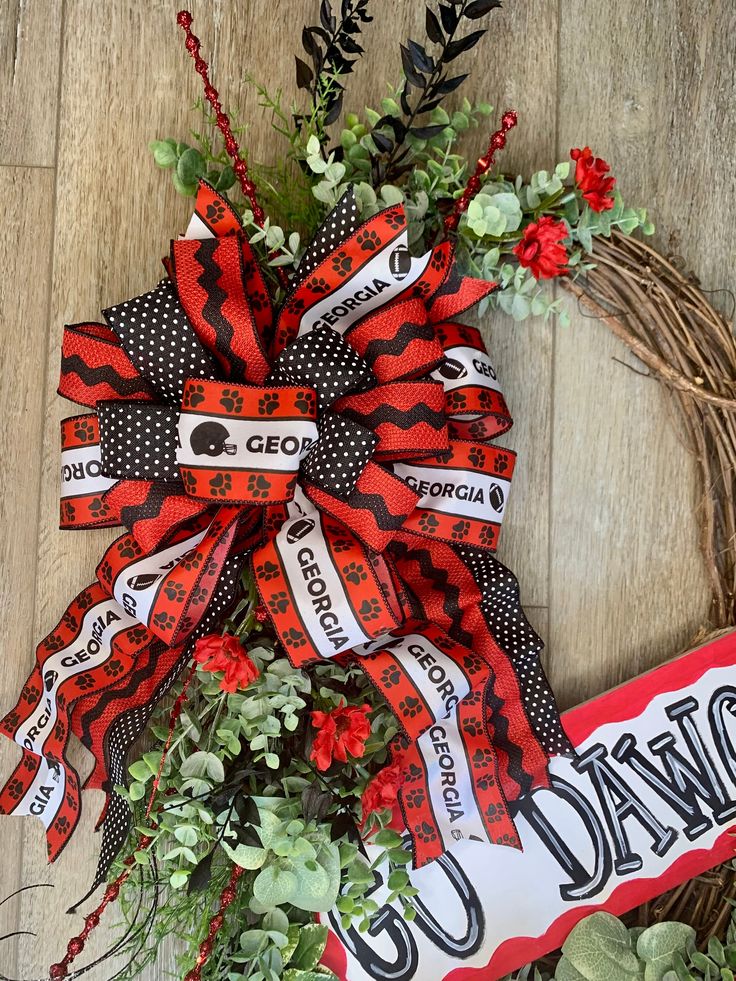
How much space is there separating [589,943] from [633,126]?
0.96m

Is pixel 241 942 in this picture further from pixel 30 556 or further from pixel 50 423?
pixel 50 423

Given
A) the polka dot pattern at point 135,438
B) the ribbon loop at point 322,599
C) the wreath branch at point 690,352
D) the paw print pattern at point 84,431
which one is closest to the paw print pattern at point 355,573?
the ribbon loop at point 322,599

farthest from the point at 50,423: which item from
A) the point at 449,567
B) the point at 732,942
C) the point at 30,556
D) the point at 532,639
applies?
the point at 732,942

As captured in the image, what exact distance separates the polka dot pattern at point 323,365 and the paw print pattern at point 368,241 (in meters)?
0.09

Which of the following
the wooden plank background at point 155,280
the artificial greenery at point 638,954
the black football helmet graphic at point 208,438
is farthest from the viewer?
the wooden plank background at point 155,280

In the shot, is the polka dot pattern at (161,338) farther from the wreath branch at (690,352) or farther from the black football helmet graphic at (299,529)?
the wreath branch at (690,352)

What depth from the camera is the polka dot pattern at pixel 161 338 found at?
2.72 ft

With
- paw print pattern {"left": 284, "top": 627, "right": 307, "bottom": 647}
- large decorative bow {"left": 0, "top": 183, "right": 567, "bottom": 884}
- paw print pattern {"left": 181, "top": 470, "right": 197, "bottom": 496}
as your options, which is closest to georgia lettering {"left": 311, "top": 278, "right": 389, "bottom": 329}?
large decorative bow {"left": 0, "top": 183, "right": 567, "bottom": 884}

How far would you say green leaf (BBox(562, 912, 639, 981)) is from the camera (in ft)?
2.96

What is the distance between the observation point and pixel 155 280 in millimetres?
1002

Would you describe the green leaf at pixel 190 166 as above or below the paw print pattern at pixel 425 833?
above

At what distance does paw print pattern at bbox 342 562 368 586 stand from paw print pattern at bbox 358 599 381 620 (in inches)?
0.9

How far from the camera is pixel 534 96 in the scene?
1.01 m

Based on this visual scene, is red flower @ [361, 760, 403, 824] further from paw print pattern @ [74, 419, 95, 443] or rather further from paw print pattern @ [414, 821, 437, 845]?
paw print pattern @ [74, 419, 95, 443]
